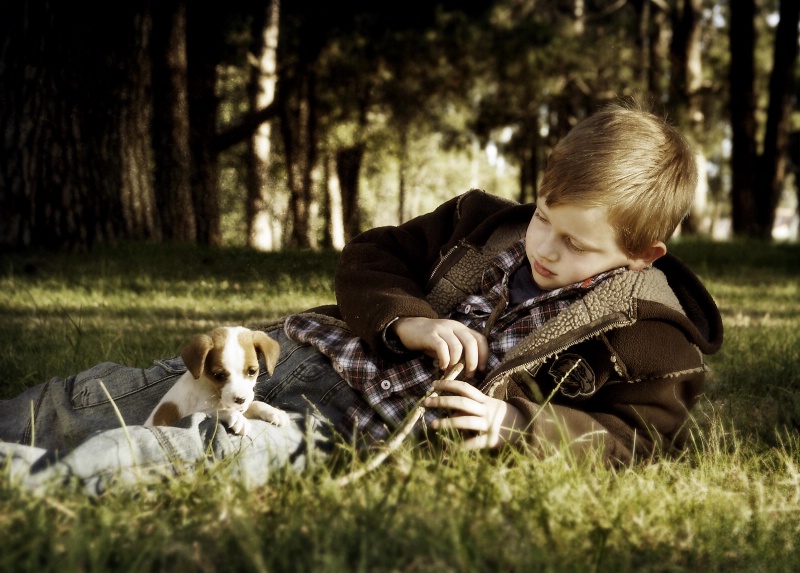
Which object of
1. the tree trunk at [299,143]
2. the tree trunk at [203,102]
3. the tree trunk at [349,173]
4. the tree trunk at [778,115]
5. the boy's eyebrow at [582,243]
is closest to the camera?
the boy's eyebrow at [582,243]

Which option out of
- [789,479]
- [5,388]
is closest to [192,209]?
[5,388]

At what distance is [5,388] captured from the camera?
3.39 m

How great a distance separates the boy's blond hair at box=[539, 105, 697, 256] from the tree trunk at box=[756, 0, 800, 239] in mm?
13195

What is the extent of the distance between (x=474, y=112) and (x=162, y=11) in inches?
376

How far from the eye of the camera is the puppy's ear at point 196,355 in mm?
2365

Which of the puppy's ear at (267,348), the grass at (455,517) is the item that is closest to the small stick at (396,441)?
the grass at (455,517)

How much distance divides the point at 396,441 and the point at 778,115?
15658mm

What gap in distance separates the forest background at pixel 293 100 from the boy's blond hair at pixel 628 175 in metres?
2.87

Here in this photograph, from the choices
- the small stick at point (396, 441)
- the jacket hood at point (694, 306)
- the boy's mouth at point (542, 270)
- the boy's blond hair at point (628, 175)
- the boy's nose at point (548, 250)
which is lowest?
the small stick at point (396, 441)

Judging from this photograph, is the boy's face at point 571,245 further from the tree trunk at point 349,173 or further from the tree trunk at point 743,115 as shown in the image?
the tree trunk at point 743,115

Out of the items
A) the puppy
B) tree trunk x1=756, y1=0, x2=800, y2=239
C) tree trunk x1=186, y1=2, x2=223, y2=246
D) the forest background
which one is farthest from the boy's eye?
tree trunk x1=756, y1=0, x2=800, y2=239

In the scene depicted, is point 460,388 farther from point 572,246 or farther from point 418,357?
point 572,246

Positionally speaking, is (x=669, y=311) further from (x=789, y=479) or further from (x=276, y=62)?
(x=276, y=62)

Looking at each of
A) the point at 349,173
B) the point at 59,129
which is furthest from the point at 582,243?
the point at 349,173
